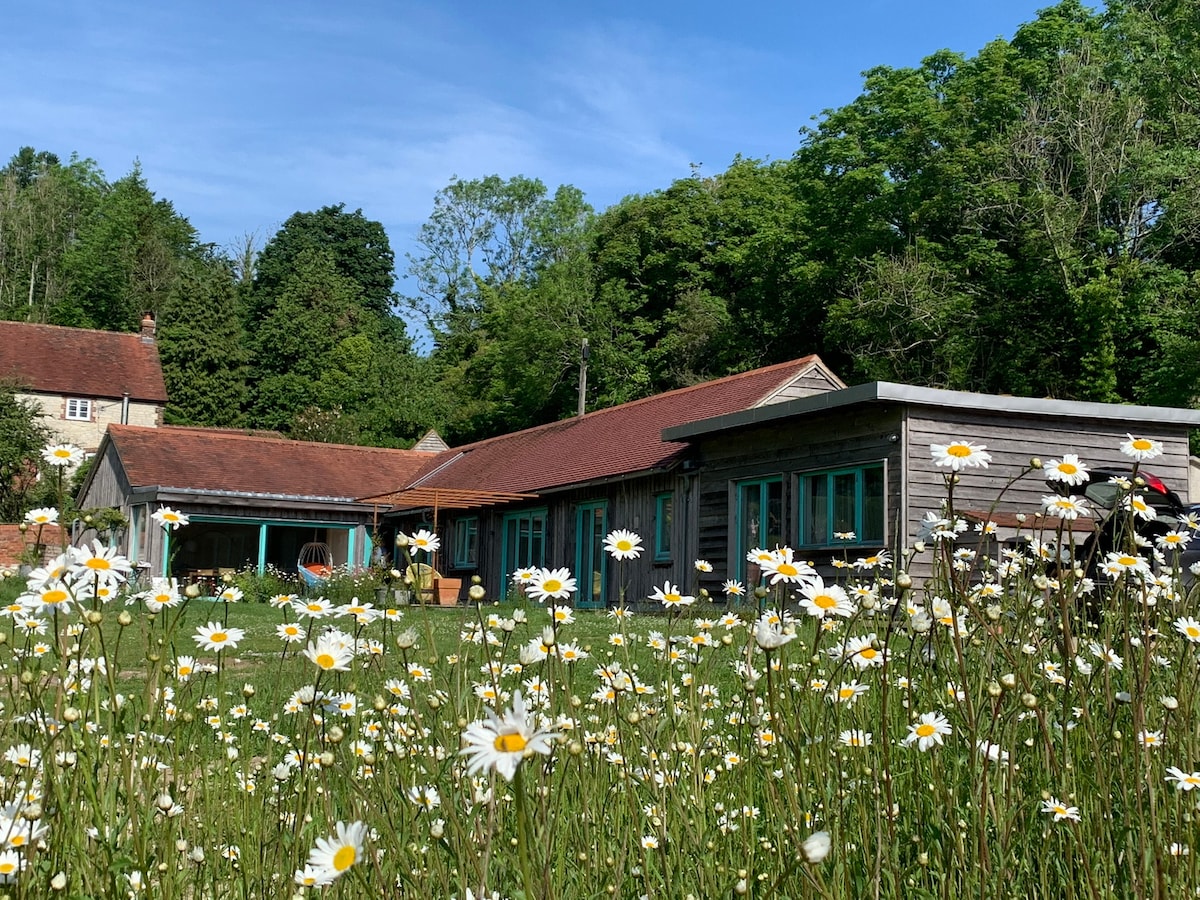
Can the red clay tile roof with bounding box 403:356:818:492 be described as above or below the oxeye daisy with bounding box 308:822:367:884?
above

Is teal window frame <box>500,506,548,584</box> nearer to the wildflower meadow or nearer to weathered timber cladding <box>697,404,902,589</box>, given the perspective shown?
weathered timber cladding <box>697,404,902,589</box>

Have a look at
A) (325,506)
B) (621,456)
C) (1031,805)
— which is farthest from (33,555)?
(325,506)

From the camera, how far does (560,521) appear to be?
24.3 m

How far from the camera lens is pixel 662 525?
21.8 metres

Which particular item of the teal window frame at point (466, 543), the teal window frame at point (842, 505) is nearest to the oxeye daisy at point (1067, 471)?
the teal window frame at point (842, 505)

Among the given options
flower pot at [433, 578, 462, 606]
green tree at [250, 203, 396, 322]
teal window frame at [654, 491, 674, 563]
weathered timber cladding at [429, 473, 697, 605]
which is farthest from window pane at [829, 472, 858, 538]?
green tree at [250, 203, 396, 322]

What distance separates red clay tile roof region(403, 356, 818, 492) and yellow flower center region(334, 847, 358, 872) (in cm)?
1932

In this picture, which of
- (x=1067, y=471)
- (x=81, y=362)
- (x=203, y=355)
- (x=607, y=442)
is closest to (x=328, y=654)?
(x=1067, y=471)

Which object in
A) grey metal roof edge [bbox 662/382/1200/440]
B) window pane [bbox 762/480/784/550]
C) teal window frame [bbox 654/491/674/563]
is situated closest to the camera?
grey metal roof edge [bbox 662/382/1200/440]

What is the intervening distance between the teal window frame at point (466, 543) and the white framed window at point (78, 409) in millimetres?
25981

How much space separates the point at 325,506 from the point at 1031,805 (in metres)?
28.5

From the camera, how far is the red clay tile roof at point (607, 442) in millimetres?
21719

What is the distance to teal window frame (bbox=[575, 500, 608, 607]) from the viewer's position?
75.8ft

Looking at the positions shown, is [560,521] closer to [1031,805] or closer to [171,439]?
[171,439]
